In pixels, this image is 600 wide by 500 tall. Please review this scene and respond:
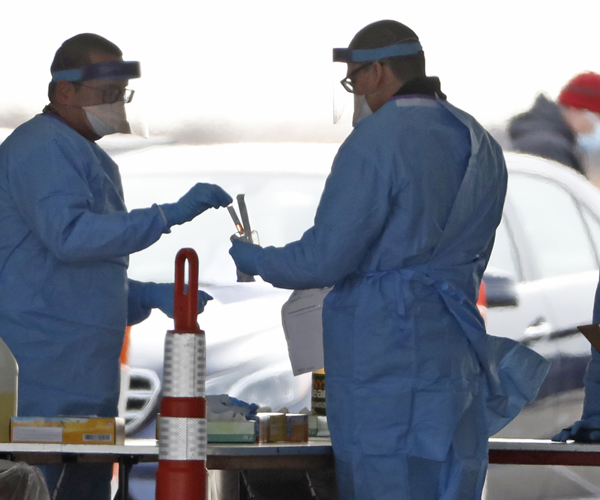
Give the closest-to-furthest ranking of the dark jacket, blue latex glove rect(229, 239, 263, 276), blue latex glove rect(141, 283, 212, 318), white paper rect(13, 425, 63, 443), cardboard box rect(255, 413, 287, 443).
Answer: white paper rect(13, 425, 63, 443) → cardboard box rect(255, 413, 287, 443) → blue latex glove rect(229, 239, 263, 276) → blue latex glove rect(141, 283, 212, 318) → the dark jacket

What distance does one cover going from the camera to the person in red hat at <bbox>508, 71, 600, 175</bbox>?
388cm

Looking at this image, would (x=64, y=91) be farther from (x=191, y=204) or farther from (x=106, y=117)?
(x=191, y=204)

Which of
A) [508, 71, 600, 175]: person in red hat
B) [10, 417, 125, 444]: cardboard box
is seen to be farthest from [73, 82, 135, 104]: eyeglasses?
[508, 71, 600, 175]: person in red hat

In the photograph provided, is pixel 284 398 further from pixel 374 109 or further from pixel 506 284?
pixel 374 109

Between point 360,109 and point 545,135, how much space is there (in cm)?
223

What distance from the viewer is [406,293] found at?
1.63 metres

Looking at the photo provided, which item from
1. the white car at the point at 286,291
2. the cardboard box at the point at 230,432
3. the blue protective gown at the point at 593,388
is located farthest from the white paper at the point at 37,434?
the white car at the point at 286,291

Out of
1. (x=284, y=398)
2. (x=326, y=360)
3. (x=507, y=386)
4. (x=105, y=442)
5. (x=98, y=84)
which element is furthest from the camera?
(x=284, y=398)

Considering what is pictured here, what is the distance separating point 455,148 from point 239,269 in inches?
19.3

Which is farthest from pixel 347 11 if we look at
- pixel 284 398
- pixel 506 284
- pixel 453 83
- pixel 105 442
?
pixel 105 442

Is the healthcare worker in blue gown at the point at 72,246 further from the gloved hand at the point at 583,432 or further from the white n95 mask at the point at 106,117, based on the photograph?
the gloved hand at the point at 583,432

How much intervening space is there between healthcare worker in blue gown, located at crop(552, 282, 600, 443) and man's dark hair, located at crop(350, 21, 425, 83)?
72 cm

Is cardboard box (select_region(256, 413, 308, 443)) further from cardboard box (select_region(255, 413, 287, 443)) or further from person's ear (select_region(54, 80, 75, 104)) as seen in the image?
person's ear (select_region(54, 80, 75, 104))

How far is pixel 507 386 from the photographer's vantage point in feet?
5.94
